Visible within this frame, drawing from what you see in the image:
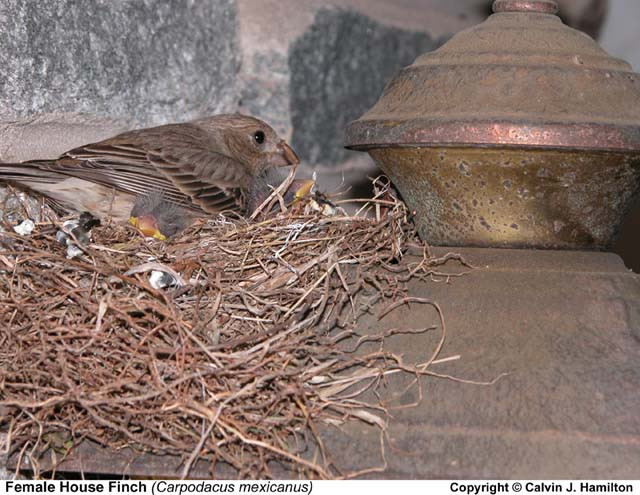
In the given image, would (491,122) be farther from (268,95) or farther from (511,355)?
(268,95)

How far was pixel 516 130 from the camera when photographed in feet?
4.93

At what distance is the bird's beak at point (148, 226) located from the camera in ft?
7.43

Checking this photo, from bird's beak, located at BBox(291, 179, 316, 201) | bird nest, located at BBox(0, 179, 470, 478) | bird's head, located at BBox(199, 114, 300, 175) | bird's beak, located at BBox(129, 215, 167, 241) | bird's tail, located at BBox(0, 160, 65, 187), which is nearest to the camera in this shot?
bird nest, located at BBox(0, 179, 470, 478)

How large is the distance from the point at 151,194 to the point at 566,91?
3.92 feet

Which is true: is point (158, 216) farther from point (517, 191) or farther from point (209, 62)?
point (517, 191)

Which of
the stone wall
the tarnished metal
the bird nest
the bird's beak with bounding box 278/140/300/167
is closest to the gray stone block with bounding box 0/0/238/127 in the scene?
the stone wall

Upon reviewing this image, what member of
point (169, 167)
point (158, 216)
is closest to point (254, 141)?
point (169, 167)

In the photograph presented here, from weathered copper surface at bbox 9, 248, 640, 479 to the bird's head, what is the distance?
119 centimetres

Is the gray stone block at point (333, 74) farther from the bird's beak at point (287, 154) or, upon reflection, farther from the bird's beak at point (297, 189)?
the bird's beak at point (297, 189)

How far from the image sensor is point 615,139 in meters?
1.51

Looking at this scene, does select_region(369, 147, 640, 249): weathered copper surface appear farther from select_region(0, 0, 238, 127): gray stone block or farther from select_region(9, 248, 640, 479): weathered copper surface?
select_region(0, 0, 238, 127): gray stone block

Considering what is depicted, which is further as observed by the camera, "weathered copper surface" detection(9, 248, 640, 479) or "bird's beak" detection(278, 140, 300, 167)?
"bird's beak" detection(278, 140, 300, 167)

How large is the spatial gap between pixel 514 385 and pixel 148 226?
1089 mm

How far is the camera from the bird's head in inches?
109
